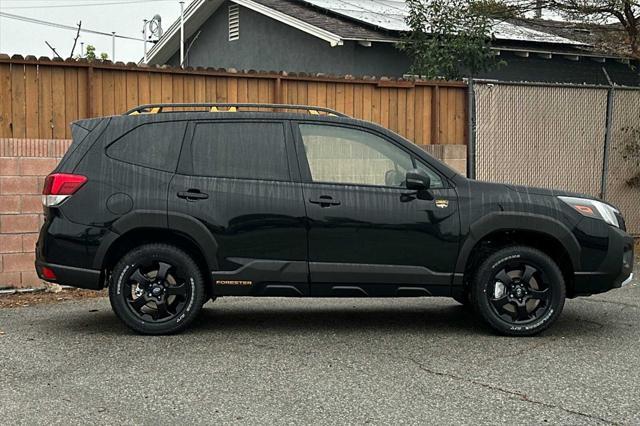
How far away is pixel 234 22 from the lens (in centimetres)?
2033

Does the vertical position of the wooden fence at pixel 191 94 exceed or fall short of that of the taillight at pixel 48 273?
it exceeds it

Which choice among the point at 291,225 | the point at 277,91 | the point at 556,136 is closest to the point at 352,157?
the point at 291,225

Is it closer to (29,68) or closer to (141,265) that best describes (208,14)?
(29,68)

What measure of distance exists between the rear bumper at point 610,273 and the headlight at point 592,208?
11cm

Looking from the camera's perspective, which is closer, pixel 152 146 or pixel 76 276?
pixel 76 276

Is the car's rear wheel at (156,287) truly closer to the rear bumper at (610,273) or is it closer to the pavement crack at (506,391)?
the pavement crack at (506,391)

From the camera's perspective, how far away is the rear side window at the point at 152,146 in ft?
21.9

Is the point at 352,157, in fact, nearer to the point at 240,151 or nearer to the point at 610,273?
the point at 240,151

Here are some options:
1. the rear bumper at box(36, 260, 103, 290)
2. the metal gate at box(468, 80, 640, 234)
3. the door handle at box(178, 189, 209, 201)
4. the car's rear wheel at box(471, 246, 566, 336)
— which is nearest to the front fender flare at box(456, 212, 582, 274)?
the car's rear wheel at box(471, 246, 566, 336)

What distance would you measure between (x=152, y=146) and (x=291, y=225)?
133cm

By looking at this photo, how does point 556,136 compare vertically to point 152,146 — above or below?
above

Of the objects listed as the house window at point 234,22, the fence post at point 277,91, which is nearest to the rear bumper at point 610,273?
the fence post at point 277,91

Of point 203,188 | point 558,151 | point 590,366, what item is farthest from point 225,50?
point 590,366

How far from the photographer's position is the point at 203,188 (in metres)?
6.60
